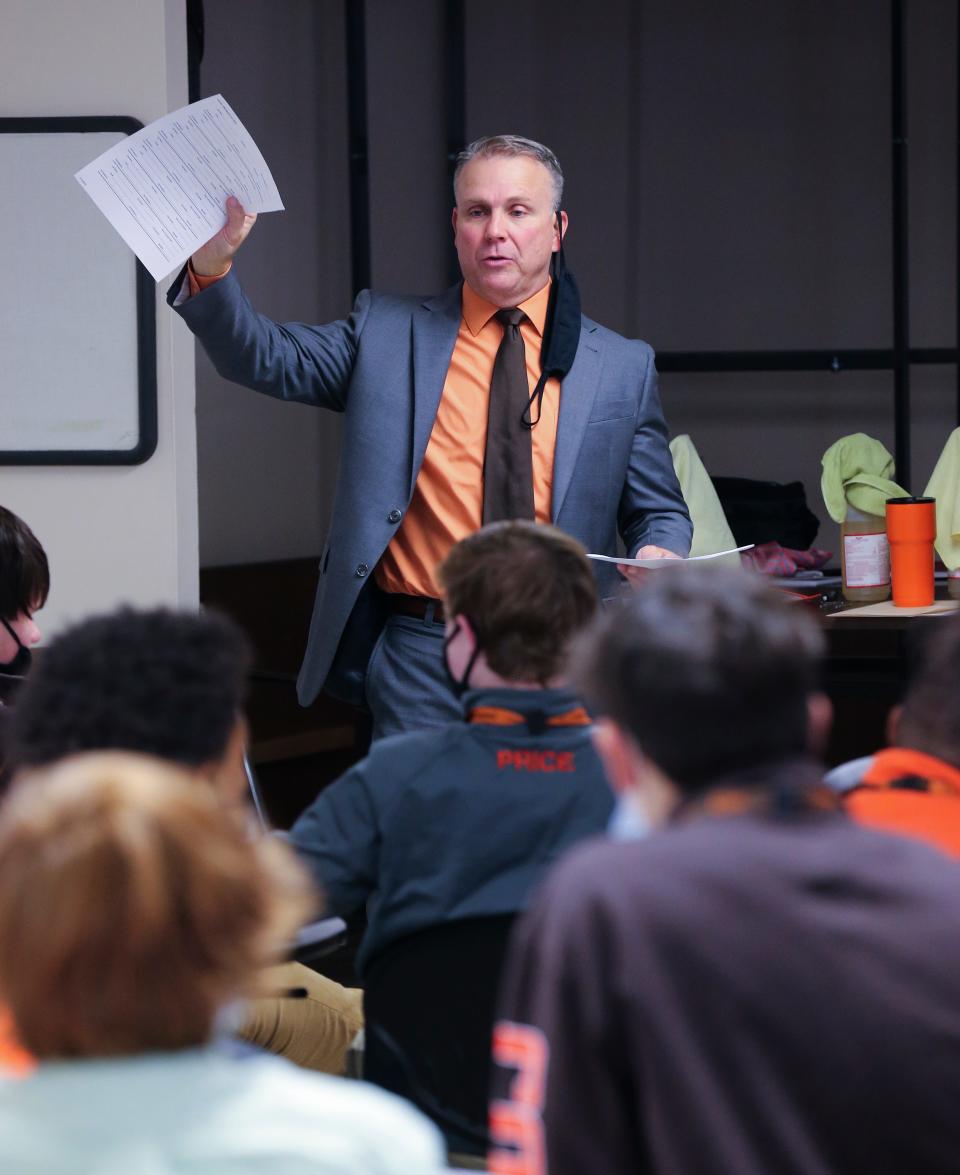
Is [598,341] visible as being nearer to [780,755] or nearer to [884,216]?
[780,755]

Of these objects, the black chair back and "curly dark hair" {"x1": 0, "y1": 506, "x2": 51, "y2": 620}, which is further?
"curly dark hair" {"x1": 0, "y1": 506, "x2": 51, "y2": 620}

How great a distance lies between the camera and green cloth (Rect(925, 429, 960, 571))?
10.8 feet

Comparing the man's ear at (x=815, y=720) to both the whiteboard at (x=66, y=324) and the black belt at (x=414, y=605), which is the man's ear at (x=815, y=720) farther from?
the whiteboard at (x=66, y=324)

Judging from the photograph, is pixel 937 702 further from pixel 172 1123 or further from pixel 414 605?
A: pixel 414 605

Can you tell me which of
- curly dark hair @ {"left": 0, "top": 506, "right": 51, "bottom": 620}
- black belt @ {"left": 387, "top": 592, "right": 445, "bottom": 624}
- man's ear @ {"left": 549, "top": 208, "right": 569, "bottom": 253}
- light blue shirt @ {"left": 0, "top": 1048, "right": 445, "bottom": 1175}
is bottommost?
light blue shirt @ {"left": 0, "top": 1048, "right": 445, "bottom": 1175}

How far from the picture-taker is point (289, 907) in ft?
3.43

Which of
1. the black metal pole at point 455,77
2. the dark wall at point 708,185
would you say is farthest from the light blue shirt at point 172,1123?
the dark wall at point 708,185

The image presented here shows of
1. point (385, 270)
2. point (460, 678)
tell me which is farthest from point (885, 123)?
point (460, 678)

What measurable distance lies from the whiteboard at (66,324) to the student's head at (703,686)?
241 centimetres

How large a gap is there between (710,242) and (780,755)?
17.7 feet

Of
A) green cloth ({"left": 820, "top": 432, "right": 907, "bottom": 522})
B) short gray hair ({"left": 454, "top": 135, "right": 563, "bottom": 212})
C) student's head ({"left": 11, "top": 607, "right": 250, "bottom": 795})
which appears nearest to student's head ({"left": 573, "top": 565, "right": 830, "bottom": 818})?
student's head ({"left": 11, "top": 607, "right": 250, "bottom": 795})

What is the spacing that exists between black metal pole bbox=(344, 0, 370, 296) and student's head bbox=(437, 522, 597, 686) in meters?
3.54

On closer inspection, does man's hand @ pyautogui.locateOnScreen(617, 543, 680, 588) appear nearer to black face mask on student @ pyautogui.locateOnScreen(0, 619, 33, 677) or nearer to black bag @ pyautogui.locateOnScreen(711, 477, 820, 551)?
black face mask on student @ pyautogui.locateOnScreen(0, 619, 33, 677)

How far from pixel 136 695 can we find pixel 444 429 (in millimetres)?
1438
